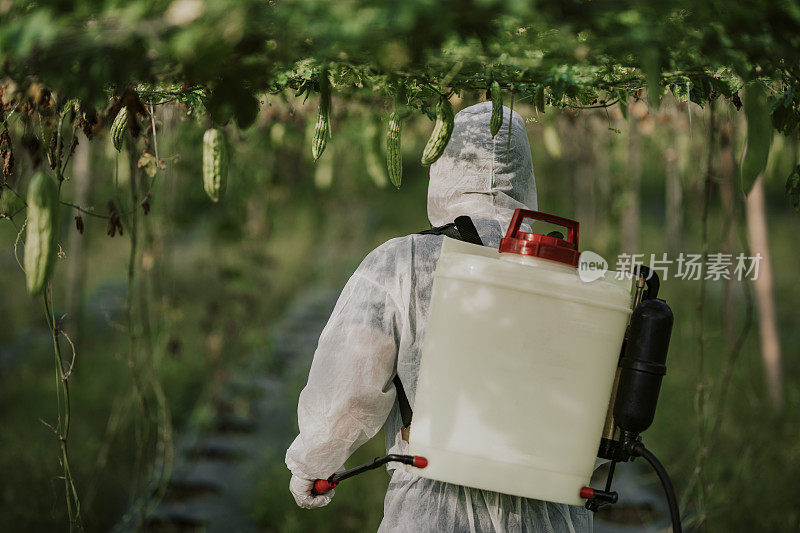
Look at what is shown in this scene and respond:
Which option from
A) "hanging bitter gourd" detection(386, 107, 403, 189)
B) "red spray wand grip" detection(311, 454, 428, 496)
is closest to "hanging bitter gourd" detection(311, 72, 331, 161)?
"hanging bitter gourd" detection(386, 107, 403, 189)

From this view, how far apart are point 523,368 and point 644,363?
0.82 ft

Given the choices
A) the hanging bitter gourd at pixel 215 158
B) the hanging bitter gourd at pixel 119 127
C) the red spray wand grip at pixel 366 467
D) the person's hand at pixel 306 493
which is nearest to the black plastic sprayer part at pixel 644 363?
the red spray wand grip at pixel 366 467

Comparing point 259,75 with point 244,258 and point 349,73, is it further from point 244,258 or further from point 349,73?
point 244,258

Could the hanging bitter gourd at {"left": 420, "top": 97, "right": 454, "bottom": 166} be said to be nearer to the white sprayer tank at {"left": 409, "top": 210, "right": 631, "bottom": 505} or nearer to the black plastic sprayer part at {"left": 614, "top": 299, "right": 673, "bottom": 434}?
the white sprayer tank at {"left": 409, "top": 210, "right": 631, "bottom": 505}

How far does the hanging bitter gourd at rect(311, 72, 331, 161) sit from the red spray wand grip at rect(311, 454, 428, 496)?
74 cm

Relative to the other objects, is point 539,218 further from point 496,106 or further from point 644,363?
point 644,363

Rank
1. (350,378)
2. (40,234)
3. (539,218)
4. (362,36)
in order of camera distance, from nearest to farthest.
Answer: (362,36), (40,234), (539,218), (350,378)

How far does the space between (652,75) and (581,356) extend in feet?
1.94

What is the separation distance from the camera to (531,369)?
1462 millimetres

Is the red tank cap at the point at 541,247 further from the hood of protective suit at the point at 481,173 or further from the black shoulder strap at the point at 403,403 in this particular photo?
the black shoulder strap at the point at 403,403

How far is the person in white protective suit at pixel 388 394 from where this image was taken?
171cm

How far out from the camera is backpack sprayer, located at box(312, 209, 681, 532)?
145 cm

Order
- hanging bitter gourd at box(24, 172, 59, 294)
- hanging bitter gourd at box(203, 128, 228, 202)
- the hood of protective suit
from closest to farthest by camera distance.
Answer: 1. hanging bitter gourd at box(24, 172, 59, 294)
2. hanging bitter gourd at box(203, 128, 228, 202)
3. the hood of protective suit

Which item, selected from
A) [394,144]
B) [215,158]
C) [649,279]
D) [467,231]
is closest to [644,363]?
[649,279]
